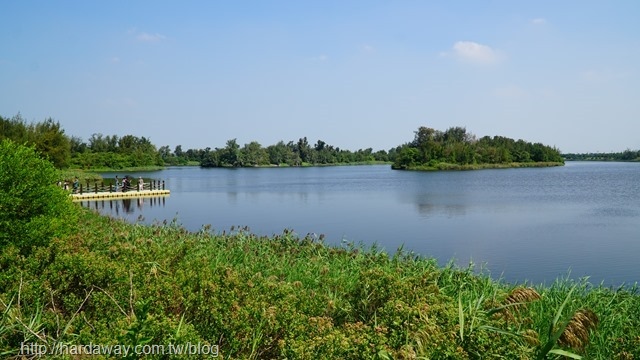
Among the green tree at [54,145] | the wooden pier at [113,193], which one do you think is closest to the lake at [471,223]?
the wooden pier at [113,193]

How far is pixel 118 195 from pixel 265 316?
3526 centimetres

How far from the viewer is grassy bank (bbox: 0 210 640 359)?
10.2 feet

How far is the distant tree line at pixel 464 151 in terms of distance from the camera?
10225cm

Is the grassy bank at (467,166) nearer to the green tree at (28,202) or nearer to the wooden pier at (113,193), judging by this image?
the wooden pier at (113,193)

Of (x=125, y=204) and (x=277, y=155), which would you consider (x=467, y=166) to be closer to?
(x=277, y=155)

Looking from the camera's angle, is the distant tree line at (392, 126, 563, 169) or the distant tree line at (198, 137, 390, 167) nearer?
the distant tree line at (392, 126, 563, 169)

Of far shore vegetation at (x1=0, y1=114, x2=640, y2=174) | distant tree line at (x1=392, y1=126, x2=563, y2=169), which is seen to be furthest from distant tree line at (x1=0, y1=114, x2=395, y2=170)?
distant tree line at (x1=392, y1=126, x2=563, y2=169)

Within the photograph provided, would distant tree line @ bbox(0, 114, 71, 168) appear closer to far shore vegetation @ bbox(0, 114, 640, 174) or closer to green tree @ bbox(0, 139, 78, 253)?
far shore vegetation @ bbox(0, 114, 640, 174)

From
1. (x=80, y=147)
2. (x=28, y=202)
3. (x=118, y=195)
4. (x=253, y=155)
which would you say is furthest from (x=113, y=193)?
(x=253, y=155)

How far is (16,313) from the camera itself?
168 inches

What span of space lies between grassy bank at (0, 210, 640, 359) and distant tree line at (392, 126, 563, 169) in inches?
3825

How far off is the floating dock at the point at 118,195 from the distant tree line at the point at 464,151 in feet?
226

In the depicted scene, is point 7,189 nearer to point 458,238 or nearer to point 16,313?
point 16,313

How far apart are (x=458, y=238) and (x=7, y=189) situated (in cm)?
1523
